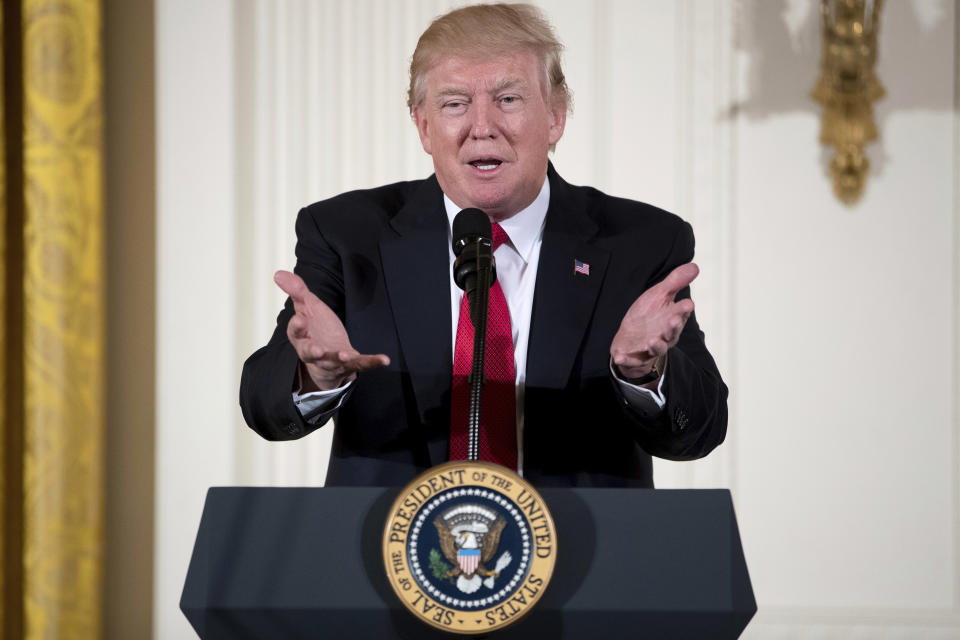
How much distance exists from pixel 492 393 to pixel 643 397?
308mm

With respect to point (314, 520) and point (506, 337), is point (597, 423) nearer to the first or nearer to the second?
point (506, 337)

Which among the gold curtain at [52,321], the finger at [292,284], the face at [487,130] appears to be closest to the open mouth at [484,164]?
the face at [487,130]

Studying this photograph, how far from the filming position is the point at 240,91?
2.94 metres

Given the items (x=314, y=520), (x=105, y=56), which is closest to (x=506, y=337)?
(x=314, y=520)

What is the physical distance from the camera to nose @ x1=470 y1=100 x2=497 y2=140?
168 cm

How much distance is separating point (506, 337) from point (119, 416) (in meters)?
1.73

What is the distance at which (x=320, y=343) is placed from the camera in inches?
48.5

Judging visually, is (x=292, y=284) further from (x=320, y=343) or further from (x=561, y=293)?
(x=561, y=293)

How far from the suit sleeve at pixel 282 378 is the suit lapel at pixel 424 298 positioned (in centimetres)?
11

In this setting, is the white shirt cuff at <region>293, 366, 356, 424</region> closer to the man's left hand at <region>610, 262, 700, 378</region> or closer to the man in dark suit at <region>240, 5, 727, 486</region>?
the man in dark suit at <region>240, 5, 727, 486</region>

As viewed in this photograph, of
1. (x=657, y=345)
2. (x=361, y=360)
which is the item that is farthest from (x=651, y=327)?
(x=361, y=360)

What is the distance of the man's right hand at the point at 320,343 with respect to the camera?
1192 millimetres

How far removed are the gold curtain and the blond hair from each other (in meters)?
1.29

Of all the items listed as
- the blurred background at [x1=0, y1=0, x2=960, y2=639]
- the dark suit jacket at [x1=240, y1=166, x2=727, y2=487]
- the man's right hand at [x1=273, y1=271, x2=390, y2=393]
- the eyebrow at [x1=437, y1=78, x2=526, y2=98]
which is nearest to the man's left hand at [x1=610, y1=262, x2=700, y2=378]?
the dark suit jacket at [x1=240, y1=166, x2=727, y2=487]
